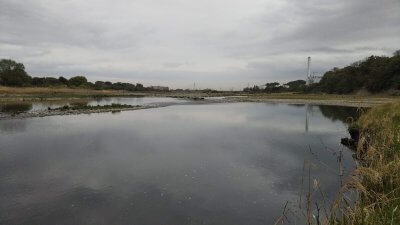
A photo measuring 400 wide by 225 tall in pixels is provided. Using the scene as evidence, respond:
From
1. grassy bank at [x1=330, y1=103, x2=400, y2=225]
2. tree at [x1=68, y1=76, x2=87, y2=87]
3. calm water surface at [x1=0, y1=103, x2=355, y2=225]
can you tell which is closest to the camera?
grassy bank at [x1=330, y1=103, x2=400, y2=225]

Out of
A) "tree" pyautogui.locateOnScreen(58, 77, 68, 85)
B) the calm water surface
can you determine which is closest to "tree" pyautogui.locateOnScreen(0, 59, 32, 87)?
"tree" pyautogui.locateOnScreen(58, 77, 68, 85)

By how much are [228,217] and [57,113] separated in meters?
38.2

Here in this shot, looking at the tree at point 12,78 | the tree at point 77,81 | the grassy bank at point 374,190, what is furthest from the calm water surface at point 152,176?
the tree at point 77,81

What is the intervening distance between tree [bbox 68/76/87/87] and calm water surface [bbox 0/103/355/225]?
108956 mm

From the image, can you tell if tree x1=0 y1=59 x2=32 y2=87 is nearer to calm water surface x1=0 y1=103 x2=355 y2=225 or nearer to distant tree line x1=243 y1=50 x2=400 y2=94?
calm water surface x1=0 y1=103 x2=355 y2=225

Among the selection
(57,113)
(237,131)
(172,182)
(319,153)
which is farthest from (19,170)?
(57,113)

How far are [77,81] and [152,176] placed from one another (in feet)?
419

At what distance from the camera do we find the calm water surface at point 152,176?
35.7 feet

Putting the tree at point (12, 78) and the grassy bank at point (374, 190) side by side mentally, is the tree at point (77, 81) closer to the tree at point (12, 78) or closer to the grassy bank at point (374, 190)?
the tree at point (12, 78)

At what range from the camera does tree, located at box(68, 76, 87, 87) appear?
131250 mm

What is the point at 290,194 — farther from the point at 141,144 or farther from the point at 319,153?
the point at 141,144

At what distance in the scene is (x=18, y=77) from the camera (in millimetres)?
98688

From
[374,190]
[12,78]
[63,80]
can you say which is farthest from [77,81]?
[374,190]

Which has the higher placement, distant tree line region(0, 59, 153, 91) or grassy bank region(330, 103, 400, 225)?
distant tree line region(0, 59, 153, 91)
